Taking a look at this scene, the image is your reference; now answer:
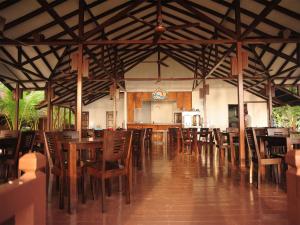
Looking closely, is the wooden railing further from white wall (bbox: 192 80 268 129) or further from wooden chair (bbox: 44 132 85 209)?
white wall (bbox: 192 80 268 129)

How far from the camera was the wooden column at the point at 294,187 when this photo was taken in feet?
2.68

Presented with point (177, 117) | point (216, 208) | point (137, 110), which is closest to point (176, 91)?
point (177, 117)

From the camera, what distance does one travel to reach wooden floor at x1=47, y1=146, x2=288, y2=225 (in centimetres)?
234

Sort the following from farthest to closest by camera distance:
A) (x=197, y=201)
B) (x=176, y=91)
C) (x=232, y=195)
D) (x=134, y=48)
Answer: (x=176, y=91), (x=134, y=48), (x=232, y=195), (x=197, y=201)

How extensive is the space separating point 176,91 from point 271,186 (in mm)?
11705

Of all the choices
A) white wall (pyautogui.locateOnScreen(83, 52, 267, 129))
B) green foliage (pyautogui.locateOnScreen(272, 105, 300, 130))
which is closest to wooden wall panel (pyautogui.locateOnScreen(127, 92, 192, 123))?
white wall (pyautogui.locateOnScreen(83, 52, 267, 129))

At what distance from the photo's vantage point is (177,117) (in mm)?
15133

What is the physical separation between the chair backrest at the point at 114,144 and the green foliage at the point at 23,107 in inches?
309

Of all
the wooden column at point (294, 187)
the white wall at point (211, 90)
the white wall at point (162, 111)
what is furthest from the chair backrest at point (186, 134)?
the white wall at point (162, 111)

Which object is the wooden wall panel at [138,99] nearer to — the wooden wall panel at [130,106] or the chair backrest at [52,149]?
the wooden wall panel at [130,106]

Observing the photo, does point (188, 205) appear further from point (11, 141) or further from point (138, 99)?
point (138, 99)

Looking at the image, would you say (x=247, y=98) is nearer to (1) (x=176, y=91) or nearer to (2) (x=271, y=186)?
(1) (x=176, y=91)

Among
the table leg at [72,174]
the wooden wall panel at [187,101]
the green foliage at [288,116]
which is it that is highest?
the wooden wall panel at [187,101]

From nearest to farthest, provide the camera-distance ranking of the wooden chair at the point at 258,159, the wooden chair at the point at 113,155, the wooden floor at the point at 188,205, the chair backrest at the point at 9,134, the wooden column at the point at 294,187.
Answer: the wooden column at the point at 294,187 < the wooden floor at the point at 188,205 < the wooden chair at the point at 113,155 < the wooden chair at the point at 258,159 < the chair backrest at the point at 9,134
